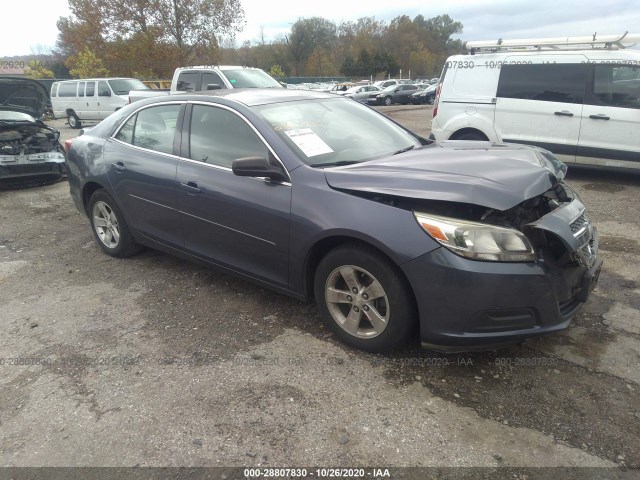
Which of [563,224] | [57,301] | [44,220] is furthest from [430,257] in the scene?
[44,220]

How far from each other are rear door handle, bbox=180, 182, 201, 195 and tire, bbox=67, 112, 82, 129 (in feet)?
59.1

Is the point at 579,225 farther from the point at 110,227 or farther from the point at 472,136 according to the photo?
the point at 472,136

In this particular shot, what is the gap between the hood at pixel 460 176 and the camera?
2596mm

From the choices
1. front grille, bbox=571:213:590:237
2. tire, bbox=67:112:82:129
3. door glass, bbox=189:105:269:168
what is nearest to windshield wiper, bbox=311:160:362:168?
door glass, bbox=189:105:269:168

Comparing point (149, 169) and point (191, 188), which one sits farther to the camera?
point (149, 169)

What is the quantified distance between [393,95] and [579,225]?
3091 cm

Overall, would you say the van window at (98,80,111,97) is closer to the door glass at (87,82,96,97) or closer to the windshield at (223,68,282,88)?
the door glass at (87,82,96,97)

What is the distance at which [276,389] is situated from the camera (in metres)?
2.73

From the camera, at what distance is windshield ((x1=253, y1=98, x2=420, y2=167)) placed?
10.8 ft

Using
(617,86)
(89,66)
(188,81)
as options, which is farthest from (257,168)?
(89,66)

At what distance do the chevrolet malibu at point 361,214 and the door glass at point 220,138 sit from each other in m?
0.01

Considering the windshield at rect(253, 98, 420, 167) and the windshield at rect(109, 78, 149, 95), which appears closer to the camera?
the windshield at rect(253, 98, 420, 167)

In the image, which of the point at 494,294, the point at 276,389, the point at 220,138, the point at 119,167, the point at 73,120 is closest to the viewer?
the point at 494,294

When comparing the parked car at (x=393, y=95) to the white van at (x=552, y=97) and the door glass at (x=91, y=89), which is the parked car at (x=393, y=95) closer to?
the door glass at (x=91, y=89)
